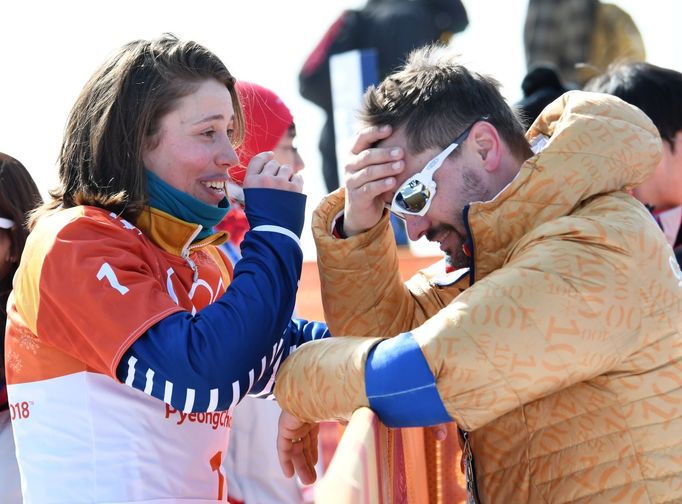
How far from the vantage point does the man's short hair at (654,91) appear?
3.24 m

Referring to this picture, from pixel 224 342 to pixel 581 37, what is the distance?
498cm

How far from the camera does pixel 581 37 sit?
6133 mm

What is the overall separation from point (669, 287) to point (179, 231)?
3.35 feet

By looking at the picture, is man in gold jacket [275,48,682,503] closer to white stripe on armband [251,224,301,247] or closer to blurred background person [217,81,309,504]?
white stripe on armband [251,224,301,247]

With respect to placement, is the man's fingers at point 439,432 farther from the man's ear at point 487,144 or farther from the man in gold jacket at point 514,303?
the man's ear at point 487,144

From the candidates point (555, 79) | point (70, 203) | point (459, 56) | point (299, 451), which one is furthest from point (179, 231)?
point (555, 79)

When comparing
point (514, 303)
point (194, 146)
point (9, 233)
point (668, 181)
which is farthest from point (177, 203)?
point (668, 181)

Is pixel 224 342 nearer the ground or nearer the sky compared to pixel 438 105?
nearer the ground

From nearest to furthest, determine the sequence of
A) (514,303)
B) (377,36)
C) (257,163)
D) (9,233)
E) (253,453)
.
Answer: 1. (514,303)
2. (257,163)
3. (9,233)
4. (253,453)
5. (377,36)

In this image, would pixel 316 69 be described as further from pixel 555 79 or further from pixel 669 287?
pixel 669 287

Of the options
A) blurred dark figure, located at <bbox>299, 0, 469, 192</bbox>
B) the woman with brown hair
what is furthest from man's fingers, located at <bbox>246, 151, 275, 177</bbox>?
blurred dark figure, located at <bbox>299, 0, 469, 192</bbox>

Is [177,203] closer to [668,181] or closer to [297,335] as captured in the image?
[297,335]

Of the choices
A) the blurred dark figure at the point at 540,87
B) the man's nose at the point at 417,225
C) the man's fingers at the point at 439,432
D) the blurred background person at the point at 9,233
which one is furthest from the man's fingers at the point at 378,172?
the blurred dark figure at the point at 540,87

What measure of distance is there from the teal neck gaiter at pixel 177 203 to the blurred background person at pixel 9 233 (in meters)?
0.77
